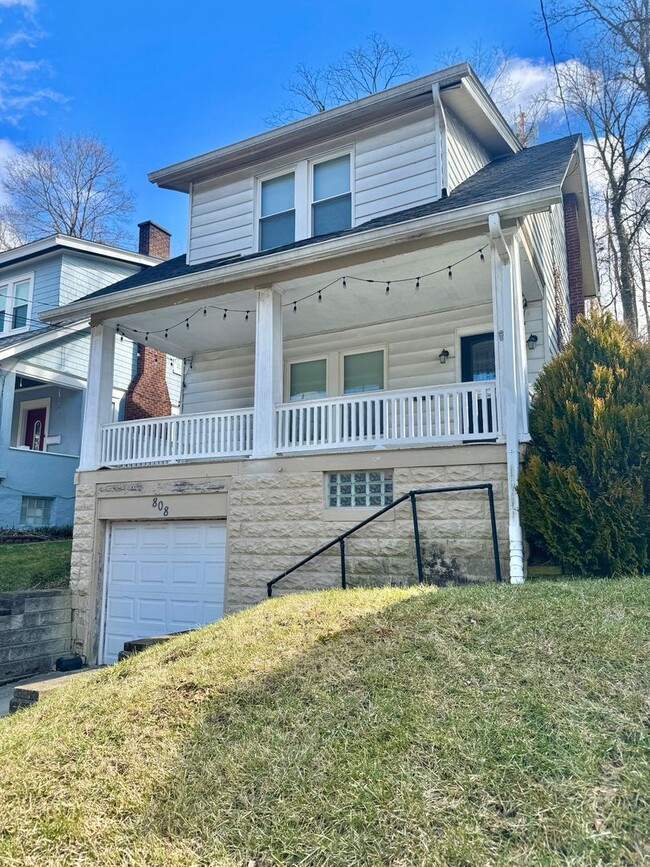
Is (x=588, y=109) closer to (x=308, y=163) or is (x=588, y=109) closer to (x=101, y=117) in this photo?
(x=308, y=163)

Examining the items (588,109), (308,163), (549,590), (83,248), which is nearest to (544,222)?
(308,163)

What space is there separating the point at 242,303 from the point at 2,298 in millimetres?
10593

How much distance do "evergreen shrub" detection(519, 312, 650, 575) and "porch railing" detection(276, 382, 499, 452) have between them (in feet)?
2.32

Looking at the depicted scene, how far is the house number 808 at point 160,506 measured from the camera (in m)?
9.47

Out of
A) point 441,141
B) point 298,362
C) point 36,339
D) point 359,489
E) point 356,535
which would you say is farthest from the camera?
point 36,339

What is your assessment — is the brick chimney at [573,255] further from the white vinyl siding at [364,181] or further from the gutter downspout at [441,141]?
the white vinyl siding at [364,181]

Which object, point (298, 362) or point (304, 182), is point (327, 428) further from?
point (304, 182)

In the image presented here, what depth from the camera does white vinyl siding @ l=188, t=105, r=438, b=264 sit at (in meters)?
9.79

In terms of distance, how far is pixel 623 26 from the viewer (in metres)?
18.8

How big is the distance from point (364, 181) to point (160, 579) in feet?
22.5

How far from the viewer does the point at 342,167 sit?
10586 mm

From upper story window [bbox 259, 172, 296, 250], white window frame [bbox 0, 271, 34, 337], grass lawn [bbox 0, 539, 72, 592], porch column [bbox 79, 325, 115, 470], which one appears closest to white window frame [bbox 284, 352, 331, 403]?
upper story window [bbox 259, 172, 296, 250]

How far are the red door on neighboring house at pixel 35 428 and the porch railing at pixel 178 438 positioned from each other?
331 inches

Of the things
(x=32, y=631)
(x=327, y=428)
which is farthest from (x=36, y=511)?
(x=327, y=428)
